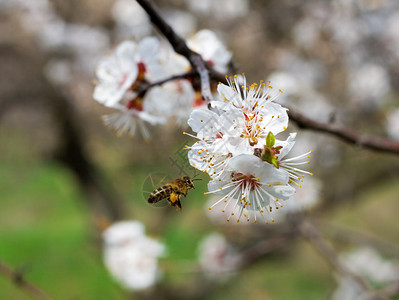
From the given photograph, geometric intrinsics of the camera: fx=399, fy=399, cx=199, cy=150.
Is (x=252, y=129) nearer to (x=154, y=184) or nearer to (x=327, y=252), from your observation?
(x=154, y=184)

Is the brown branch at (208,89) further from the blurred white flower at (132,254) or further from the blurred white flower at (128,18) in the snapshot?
the blurred white flower at (128,18)

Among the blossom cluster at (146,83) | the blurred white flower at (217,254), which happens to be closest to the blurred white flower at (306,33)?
the blurred white flower at (217,254)

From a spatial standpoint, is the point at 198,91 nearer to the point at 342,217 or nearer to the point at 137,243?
the point at 137,243

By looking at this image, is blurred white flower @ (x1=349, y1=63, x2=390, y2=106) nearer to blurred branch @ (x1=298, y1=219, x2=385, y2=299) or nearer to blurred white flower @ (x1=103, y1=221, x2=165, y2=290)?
blurred branch @ (x1=298, y1=219, x2=385, y2=299)

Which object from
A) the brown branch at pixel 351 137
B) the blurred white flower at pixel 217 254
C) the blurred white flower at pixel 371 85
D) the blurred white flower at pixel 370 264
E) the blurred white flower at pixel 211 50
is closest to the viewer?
the brown branch at pixel 351 137

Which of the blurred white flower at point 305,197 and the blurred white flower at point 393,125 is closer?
the blurred white flower at point 305,197

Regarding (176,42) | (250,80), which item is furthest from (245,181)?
(250,80)

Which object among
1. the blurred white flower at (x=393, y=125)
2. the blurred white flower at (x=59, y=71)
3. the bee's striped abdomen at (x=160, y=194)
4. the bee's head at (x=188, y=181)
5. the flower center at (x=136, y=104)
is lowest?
the bee's striped abdomen at (x=160, y=194)
